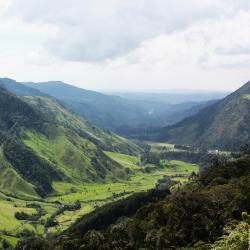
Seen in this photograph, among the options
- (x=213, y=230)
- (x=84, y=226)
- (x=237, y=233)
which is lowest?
(x=84, y=226)

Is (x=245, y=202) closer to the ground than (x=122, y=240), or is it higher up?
higher up

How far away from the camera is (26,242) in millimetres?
145625

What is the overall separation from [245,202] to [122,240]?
85.2 ft

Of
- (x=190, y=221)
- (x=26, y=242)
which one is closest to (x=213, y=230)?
(x=190, y=221)

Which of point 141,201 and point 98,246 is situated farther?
point 141,201

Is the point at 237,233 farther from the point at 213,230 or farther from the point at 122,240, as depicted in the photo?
the point at 122,240

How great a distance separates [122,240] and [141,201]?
86.5 meters

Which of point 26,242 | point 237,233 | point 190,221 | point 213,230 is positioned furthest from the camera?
point 26,242

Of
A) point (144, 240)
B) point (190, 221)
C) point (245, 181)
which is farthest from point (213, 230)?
point (245, 181)

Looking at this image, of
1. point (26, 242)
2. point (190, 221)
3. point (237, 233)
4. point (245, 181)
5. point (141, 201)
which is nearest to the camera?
point (237, 233)

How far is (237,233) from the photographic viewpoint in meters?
47.7

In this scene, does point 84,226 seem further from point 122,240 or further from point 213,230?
point 213,230

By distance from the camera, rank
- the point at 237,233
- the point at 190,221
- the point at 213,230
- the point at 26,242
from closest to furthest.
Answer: the point at 237,233 → the point at 213,230 → the point at 190,221 → the point at 26,242

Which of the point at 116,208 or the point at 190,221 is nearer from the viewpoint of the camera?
the point at 190,221
